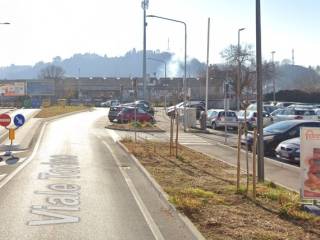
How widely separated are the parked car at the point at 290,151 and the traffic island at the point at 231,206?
151 inches

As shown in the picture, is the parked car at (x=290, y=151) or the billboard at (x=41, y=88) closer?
the parked car at (x=290, y=151)

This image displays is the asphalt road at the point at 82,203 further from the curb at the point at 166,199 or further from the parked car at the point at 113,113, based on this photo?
the parked car at the point at 113,113

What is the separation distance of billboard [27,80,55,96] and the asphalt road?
3799 inches

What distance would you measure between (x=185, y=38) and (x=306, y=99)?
1818 inches

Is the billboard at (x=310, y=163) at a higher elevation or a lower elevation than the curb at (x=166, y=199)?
higher

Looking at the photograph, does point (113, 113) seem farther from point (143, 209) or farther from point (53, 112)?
point (143, 209)

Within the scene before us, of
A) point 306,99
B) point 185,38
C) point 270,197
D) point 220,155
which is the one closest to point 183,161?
point 220,155

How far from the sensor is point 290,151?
20.0 meters

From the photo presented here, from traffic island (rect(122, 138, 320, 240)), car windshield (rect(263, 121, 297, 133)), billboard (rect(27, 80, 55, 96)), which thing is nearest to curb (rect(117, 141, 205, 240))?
traffic island (rect(122, 138, 320, 240))

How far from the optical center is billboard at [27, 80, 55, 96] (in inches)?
4503

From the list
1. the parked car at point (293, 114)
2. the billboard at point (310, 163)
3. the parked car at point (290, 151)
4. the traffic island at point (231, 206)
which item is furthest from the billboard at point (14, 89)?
the billboard at point (310, 163)

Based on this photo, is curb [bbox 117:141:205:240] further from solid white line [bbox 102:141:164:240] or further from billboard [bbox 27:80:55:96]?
billboard [bbox 27:80:55:96]

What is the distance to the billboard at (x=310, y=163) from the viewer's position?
10.3m

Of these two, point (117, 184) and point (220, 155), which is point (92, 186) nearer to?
point (117, 184)
